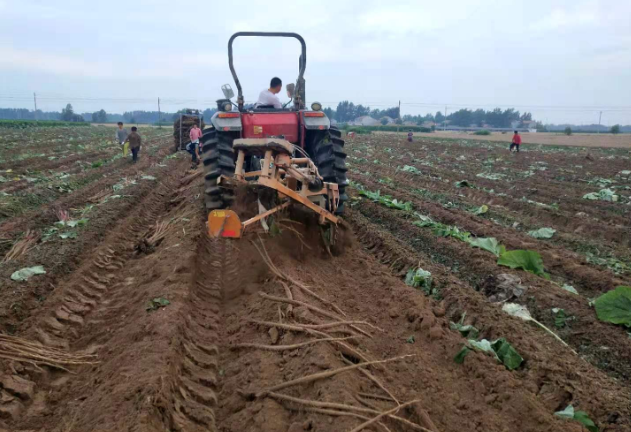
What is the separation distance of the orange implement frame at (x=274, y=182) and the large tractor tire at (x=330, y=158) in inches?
35.2

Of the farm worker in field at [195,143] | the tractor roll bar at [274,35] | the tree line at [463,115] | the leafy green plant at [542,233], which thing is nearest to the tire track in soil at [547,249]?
the leafy green plant at [542,233]

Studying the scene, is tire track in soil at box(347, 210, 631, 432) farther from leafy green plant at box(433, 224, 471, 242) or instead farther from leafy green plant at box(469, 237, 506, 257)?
leafy green plant at box(433, 224, 471, 242)

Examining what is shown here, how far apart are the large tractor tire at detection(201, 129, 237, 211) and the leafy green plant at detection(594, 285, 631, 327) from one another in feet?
16.0

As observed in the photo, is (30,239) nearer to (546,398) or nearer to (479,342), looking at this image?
(479,342)

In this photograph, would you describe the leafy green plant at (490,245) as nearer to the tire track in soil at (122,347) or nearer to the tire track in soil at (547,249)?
the tire track in soil at (547,249)

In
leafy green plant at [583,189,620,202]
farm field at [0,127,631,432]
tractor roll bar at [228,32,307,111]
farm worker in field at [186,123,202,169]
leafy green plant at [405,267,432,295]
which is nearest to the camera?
farm field at [0,127,631,432]

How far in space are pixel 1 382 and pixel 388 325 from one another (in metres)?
3.28

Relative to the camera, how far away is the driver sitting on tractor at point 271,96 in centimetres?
785

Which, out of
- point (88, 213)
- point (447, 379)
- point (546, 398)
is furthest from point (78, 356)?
point (88, 213)

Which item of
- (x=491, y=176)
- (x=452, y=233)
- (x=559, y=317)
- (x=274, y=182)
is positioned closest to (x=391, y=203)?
(x=452, y=233)

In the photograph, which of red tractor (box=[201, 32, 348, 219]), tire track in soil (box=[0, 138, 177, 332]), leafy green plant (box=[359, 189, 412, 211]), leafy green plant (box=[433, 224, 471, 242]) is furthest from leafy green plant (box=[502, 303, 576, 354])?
tire track in soil (box=[0, 138, 177, 332])

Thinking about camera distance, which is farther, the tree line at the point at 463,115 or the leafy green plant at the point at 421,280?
the tree line at the point at 463,115

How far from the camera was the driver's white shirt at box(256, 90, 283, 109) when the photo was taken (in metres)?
7.86

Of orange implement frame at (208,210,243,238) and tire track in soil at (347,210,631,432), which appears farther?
orange implement frame at (208,210,243,238)
